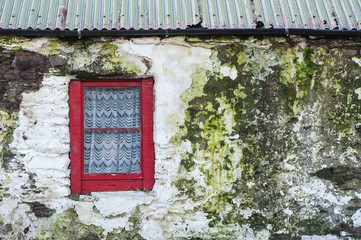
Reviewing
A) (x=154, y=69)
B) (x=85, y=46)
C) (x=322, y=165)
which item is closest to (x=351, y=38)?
(x=322, y=165)

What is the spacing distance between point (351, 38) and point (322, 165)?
1313mm

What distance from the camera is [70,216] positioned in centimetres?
461

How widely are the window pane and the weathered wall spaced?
229 mm

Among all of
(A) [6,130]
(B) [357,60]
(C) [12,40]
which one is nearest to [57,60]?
(C) [12,40]

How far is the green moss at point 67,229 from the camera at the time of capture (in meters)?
4.60

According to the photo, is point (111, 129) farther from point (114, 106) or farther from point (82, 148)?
point (82, 148)

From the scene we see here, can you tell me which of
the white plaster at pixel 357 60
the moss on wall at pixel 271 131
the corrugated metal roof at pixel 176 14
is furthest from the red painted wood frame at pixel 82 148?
the white plaster at pixel 357 60

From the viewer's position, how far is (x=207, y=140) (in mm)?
4621

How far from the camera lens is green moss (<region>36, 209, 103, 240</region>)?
15.1 feet

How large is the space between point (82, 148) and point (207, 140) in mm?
1270

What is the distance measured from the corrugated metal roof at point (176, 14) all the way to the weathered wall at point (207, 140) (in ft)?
0.60

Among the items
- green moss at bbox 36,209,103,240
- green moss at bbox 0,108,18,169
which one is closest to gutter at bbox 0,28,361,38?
green moss at bbox 0,108,18,169

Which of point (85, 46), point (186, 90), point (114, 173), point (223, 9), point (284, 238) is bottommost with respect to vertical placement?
point (284, 238)

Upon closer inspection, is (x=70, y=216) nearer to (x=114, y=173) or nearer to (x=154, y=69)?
(x=114, y=173)
